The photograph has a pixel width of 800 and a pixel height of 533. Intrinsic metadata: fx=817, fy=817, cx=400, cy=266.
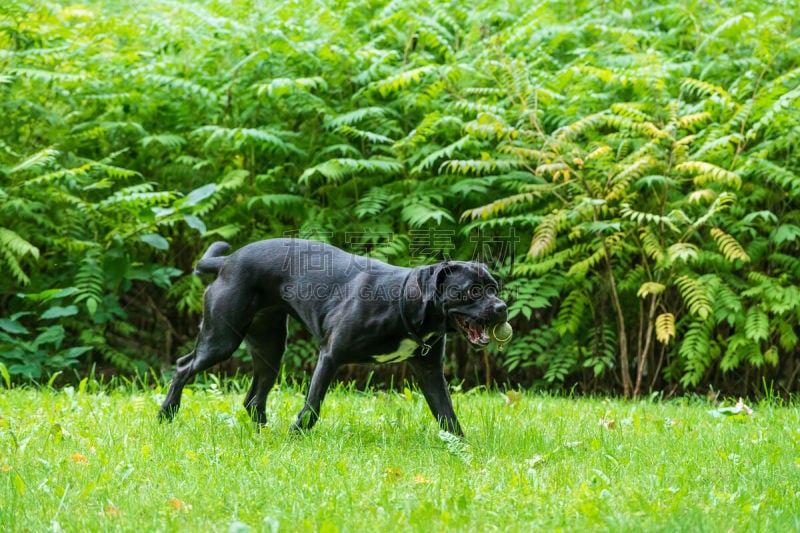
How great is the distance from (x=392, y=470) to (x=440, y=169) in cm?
377

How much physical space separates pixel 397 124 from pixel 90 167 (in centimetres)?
285

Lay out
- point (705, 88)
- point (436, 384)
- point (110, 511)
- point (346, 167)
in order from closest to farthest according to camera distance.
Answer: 1. point (110, 511)
2. point (436, 384)
3. point (705, 88)
4. point (346, 167)

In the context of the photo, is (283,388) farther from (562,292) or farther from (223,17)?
(223,17)

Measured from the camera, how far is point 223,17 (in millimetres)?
8234

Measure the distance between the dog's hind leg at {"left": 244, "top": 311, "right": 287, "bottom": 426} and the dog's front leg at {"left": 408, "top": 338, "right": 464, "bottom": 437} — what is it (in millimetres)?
1013

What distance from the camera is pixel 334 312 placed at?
471cm

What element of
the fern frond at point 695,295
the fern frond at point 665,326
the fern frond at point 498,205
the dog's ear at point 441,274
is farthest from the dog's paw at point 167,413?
the fern frond at point 695,295

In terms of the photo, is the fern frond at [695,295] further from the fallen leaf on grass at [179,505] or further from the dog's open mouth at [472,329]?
the fallen leaf on grass at [179,505]

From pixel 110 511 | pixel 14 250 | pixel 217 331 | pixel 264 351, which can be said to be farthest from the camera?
pixel 14 250

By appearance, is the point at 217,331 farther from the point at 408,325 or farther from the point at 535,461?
the point at 535,461

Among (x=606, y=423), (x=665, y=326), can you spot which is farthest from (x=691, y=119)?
(x=606, y=423)

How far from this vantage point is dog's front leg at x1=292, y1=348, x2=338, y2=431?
15.1 feet

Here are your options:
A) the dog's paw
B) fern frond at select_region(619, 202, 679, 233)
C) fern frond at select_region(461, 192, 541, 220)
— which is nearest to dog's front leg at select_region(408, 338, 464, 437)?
the dog's paw

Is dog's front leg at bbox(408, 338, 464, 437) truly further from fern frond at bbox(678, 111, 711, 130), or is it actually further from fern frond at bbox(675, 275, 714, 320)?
fern frond at bbox(678, 111, 711, 130)
